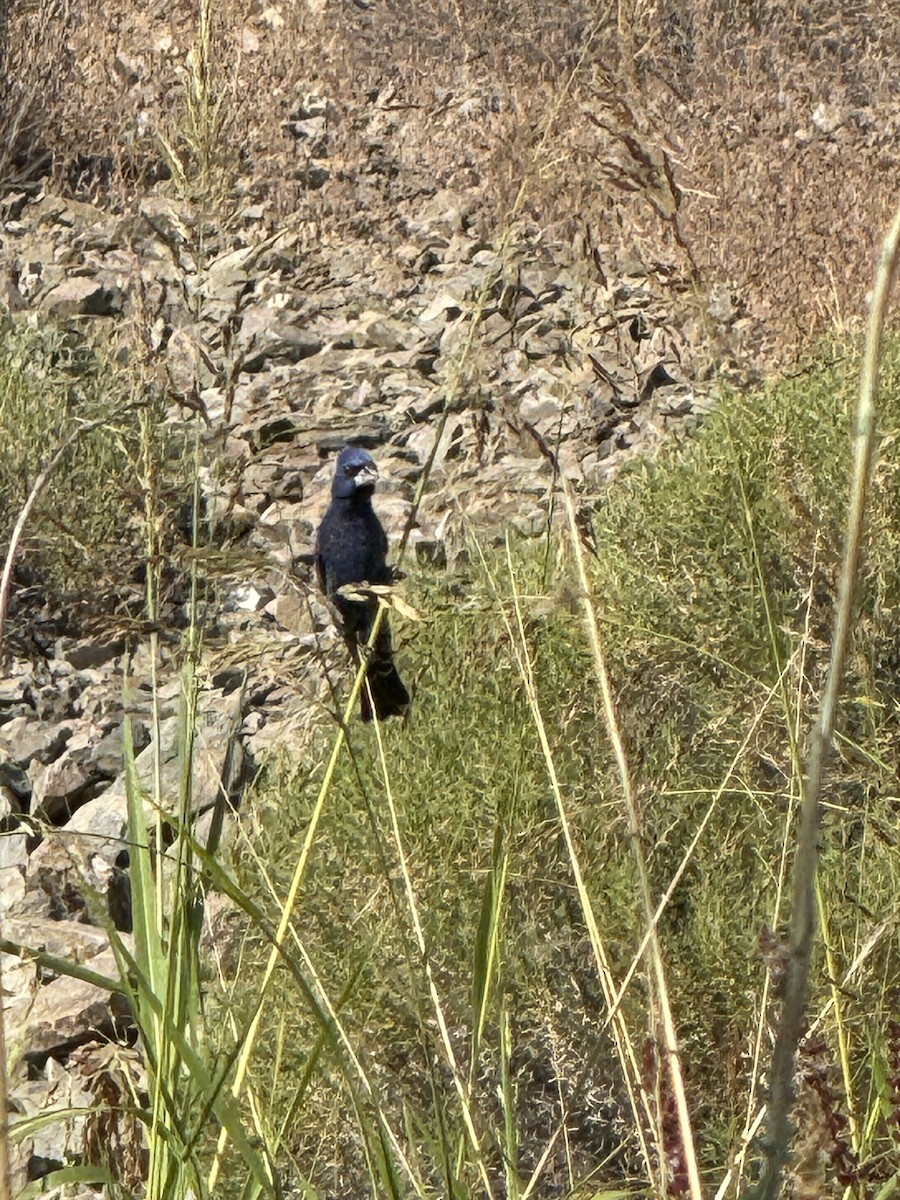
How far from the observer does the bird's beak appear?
4117 mm

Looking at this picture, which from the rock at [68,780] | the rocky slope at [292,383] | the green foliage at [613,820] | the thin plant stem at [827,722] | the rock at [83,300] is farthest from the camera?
the rock at [83,300]

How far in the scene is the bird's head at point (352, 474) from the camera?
13.7ft

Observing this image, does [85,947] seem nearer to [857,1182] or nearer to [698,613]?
[698,613]

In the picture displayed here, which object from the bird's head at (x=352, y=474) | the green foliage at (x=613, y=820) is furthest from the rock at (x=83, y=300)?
the green foliage at (x=613, y=820)

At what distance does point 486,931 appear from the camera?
136 centimetres

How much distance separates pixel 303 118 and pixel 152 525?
6.82 meters

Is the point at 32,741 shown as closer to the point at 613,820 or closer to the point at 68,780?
the point at 68,780

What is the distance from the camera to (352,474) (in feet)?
13.9

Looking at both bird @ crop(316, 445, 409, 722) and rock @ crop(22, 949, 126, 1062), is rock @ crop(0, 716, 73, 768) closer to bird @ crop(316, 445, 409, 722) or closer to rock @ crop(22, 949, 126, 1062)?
Result: bird @ crop(316, 445, 409, 722)

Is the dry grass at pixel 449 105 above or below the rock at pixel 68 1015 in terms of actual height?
above

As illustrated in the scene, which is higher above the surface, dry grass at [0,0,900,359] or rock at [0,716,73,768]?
dry grass at [0,0,900,359]

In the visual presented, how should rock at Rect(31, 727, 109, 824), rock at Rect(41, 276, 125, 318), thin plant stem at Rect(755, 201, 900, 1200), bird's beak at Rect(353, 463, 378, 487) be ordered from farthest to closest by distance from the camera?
rock at Rect(41, 276, 125, 318), bird's beak at Rect(353, 463, 378, 487), rock at Rect(31, 727, 109, 824), thin plant stem at Rect(755, 201, 900, 1200)

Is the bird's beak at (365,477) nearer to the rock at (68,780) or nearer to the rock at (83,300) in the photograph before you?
the rock at (68,780)

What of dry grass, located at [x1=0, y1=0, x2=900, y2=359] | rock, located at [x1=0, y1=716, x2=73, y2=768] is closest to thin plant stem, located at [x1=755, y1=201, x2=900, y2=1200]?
rock, located at [x1=0, y1=716, x2=73, y2=768]
